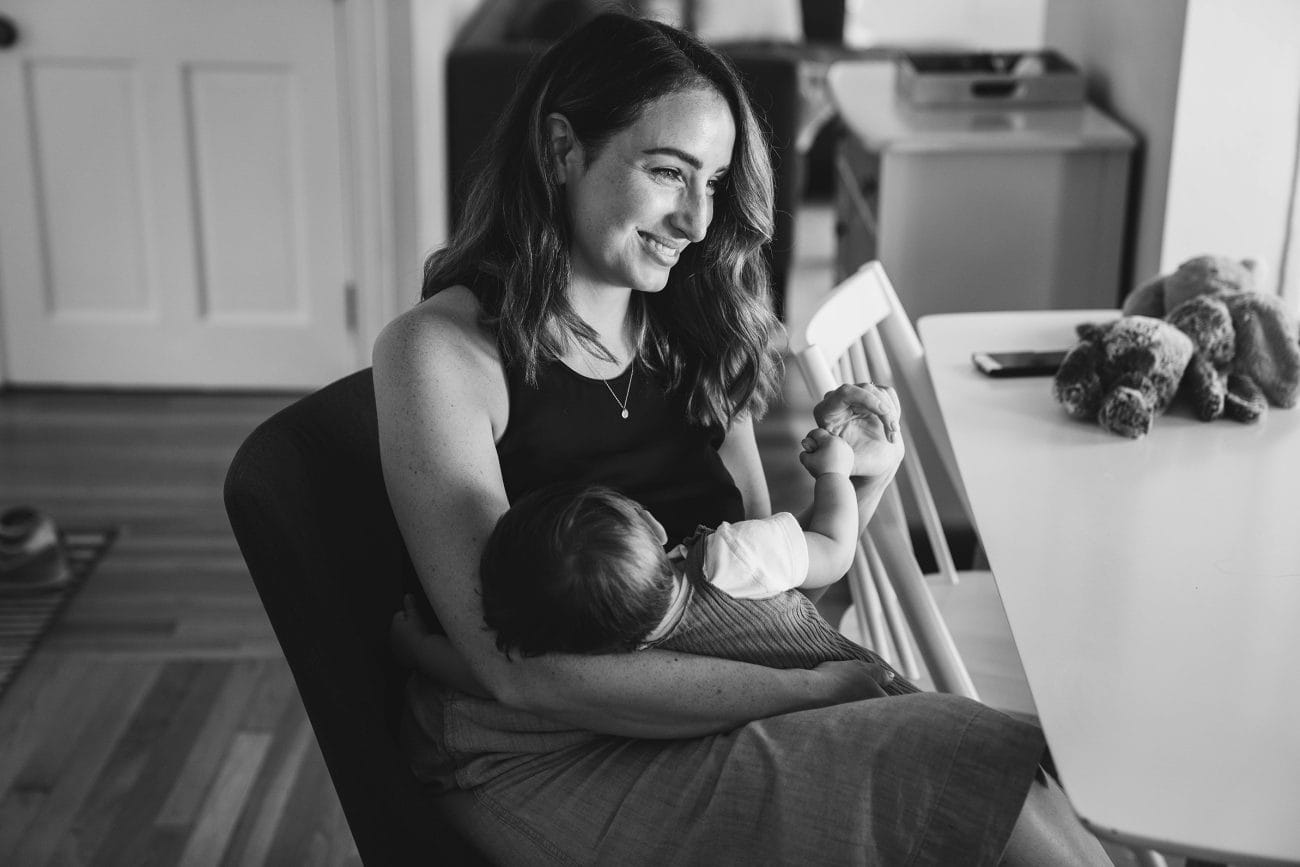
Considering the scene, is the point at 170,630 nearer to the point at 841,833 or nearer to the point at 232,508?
the point at 232,508

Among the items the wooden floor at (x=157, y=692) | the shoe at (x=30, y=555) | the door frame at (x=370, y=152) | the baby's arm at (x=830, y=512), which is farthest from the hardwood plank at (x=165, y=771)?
the door frame at (x=370, y=152)

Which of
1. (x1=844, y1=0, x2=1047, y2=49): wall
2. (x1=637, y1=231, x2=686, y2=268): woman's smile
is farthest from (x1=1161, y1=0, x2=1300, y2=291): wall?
(x1=844, y1=0, x2=1047, y2=49): wall

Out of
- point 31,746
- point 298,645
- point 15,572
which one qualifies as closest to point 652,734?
point 298,645

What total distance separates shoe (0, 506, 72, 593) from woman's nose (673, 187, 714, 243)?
1874 mm

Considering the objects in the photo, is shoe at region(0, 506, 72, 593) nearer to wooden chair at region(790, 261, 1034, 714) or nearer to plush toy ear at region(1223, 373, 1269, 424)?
wooden chair at region(790, 261, 1034, 714)

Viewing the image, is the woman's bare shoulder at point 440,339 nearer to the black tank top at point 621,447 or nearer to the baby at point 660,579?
the black tank top at point 621,447

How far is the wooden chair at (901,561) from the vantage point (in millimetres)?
1503

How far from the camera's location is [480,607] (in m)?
1.24

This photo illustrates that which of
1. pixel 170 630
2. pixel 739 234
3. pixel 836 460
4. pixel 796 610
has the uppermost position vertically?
pixel 739 234

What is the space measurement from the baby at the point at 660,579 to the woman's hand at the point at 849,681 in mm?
28

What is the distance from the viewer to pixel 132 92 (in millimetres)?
3666

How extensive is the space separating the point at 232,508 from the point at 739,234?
24.0 inches

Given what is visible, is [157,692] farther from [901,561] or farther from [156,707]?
[901,561]

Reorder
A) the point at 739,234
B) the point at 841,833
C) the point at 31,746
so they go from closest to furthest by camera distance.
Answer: the point at 841,833
the point at 739,234
the point at 31,746
